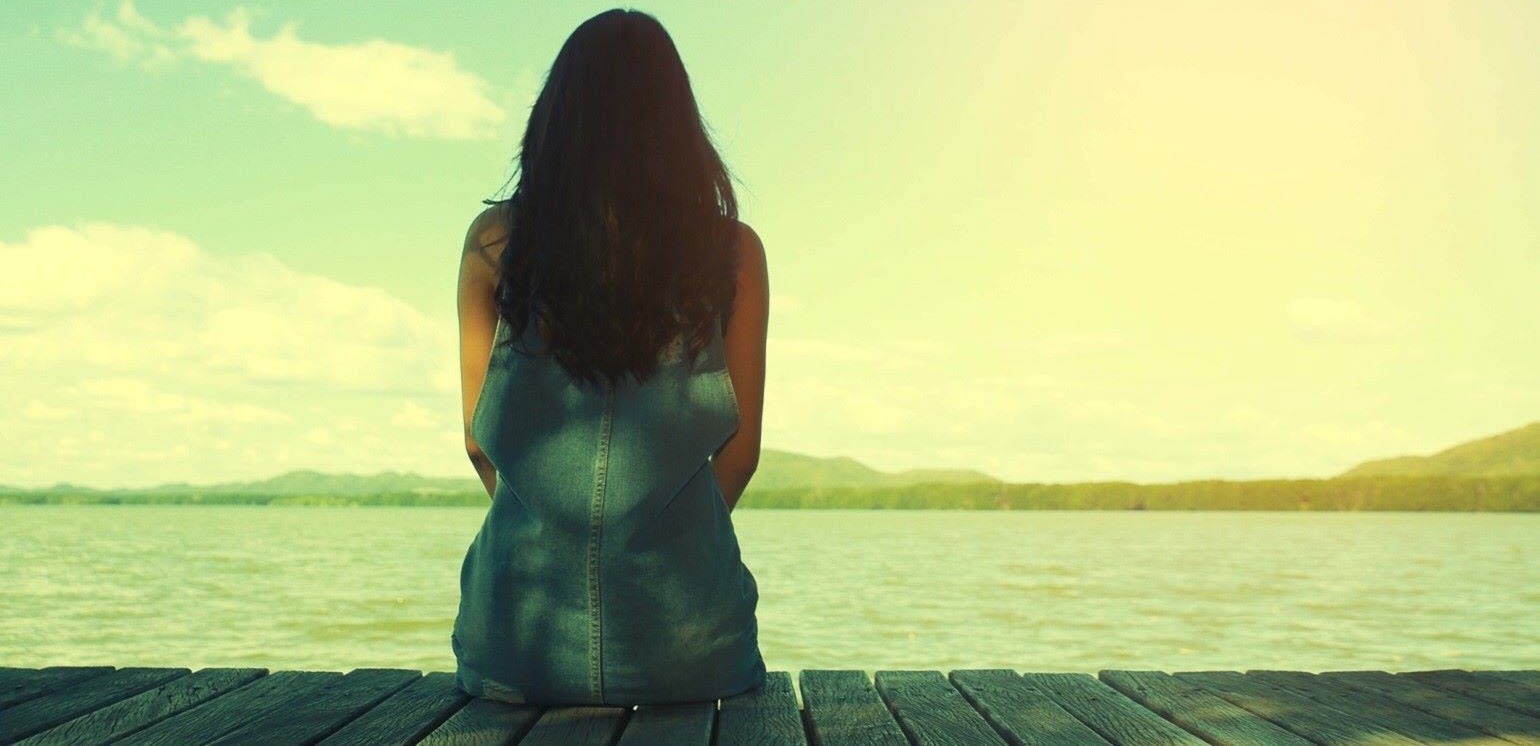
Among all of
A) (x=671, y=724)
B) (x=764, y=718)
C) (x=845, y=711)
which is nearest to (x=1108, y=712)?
(x=845, y=711)

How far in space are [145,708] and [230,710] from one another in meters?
0.16

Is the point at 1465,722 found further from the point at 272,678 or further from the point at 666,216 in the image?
the point at 272,678

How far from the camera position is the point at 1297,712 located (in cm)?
223

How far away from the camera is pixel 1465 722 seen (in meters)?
2.22

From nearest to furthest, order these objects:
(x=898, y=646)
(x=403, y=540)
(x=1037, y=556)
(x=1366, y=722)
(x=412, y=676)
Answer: (x=1366, y=722), (x=412, y=676), (x=898, y=646), (x=1037, y=556), (x=403, y=540)

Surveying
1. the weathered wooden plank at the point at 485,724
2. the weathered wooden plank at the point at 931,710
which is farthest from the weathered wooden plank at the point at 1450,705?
the weathered wooden plank at the point at 485,724

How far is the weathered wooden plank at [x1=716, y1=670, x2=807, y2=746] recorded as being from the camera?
1.92 meters

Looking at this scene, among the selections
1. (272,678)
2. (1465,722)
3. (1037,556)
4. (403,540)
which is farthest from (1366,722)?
(403,540)

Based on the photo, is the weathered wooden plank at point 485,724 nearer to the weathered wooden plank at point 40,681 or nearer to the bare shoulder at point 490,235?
the bare shoulder at point 490,235

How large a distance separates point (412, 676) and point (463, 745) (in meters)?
0.67

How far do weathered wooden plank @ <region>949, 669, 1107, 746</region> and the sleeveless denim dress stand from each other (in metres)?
0.51

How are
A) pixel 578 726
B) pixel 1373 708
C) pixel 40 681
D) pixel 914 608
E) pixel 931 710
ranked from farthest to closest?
pixel 914 608 < pixel 40 681 < pixel 1373 708 < pixel 931 710 < pixel 578 726

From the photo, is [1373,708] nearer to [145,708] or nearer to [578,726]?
[578,726]

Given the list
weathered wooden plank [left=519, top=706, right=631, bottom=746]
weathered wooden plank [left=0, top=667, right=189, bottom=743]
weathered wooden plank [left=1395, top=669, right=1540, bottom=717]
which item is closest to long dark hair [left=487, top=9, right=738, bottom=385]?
weathered wooden plank [left=519, top=706, right=631, bottom=746]
